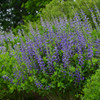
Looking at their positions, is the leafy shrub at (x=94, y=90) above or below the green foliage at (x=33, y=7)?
below

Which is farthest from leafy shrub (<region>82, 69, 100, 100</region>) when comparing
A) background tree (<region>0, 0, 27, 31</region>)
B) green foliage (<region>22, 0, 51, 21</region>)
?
background tree (<region>0, 0, 27, 31</region>)

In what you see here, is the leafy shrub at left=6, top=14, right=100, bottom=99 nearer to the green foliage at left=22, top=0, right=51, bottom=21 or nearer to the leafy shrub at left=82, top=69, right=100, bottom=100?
the leafy shrub at left=82, top=69, right=100, bottom=100

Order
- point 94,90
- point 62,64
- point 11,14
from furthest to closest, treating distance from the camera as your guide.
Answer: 1. point 11,14
2. point 62,64
3. point 94,90

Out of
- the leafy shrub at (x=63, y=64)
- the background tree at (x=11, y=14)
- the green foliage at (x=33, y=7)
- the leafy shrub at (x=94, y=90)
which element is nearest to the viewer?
the leafy shrub at (x=94, y=90)

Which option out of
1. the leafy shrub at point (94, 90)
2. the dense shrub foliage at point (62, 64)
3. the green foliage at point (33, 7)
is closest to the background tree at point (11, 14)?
the green foliage at point (33, 7)

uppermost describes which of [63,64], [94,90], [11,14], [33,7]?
[11,14]

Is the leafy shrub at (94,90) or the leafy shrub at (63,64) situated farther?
the leafy shrub at (63,64)

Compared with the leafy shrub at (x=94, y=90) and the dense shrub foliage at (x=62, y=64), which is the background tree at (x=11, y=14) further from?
the leafy shrub at (x=94, y=90)

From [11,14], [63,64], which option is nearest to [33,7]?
[11,14]

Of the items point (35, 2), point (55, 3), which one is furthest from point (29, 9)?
point (55, 3)

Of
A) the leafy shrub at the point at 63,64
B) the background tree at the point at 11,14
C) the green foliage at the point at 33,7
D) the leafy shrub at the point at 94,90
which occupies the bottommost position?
the leafy shrub at the point at 94,90

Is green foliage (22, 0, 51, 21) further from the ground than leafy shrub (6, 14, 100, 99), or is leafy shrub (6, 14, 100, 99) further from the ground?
green foliage (22, 0, 51, 21)

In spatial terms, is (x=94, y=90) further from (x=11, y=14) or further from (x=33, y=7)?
(x=11, y=14)

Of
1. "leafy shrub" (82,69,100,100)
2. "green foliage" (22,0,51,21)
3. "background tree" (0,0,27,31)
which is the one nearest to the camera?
"leafy shrub" (82,69,100,100)
